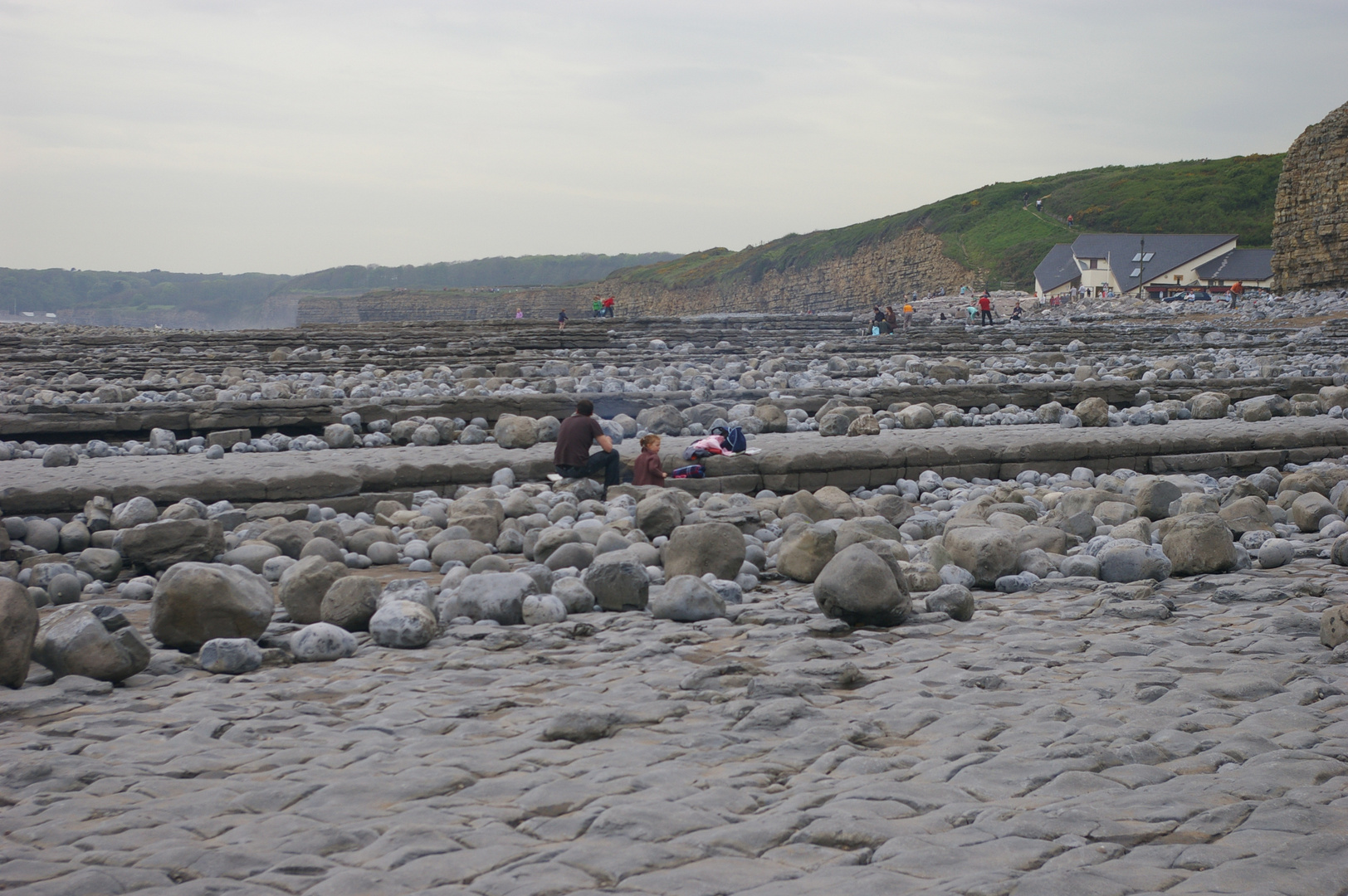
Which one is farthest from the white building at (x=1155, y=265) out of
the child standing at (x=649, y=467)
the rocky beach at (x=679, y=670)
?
the child standing at (x=649, y=467)

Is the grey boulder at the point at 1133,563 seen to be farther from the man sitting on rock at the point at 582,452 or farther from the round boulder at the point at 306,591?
the man sitting on rock at the point at 582,452

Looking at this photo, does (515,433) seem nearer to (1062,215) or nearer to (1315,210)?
(1315,210)

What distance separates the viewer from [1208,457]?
377 inches

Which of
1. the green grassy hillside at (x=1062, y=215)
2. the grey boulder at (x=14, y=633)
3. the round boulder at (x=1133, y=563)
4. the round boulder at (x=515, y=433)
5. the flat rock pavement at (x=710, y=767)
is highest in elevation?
the green grassy hillside at (x=1062, y=215)

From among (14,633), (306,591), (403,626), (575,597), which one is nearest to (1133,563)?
(575,597)

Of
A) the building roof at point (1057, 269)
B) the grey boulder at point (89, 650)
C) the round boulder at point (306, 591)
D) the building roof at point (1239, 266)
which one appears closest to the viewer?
the grey boulder at point (89, 650)

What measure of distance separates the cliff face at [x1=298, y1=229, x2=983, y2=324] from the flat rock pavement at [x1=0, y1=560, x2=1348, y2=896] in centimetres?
7235

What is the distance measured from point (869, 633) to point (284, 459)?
5.91 metres

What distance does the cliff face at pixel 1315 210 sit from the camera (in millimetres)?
40500

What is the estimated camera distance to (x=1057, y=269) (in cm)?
6500

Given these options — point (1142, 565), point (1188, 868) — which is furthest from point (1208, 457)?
point (1188, 868)

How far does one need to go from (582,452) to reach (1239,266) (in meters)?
60.8

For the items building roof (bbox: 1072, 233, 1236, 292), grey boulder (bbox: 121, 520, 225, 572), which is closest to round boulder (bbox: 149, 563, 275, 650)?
grey boulder (bbox: 121, 520, 225, 572)

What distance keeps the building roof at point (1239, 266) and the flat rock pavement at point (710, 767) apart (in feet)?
200
